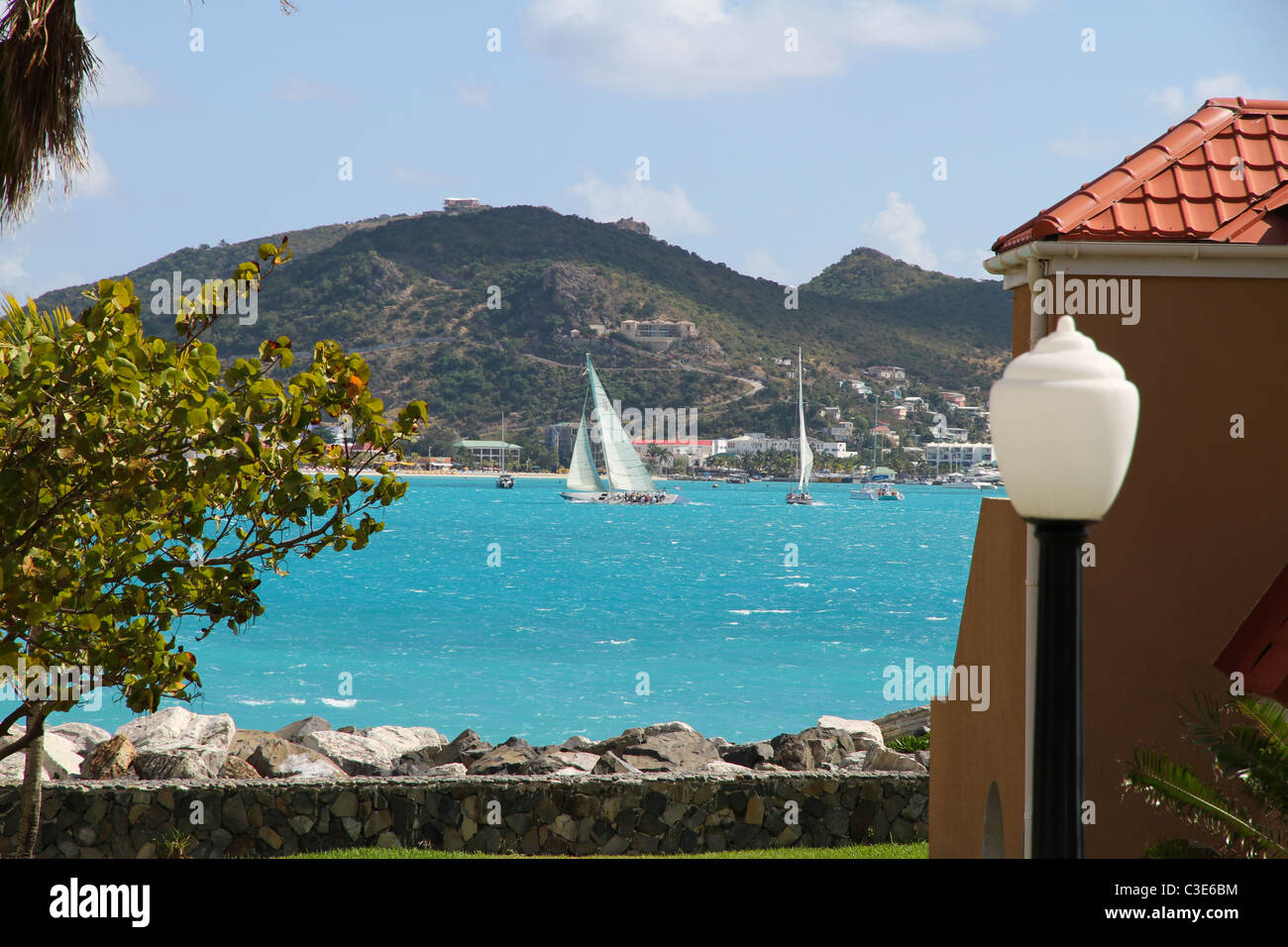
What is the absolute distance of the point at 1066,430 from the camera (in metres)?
2.75

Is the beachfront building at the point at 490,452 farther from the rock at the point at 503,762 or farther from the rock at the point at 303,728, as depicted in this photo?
the rock at the point at 503,762

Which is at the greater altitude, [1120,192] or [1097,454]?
[1120,192]

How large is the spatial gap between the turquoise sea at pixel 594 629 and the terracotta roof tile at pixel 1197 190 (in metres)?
30.4

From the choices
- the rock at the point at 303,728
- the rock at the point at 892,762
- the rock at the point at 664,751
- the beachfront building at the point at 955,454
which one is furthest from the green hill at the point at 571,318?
the rock at the point at 892,762

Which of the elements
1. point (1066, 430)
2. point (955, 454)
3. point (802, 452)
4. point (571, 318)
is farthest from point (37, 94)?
point (955, 454)

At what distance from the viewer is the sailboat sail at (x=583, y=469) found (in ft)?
315

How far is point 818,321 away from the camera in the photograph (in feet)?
359

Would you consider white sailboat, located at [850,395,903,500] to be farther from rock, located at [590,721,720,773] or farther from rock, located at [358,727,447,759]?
rock, located at [590,721,720,773]

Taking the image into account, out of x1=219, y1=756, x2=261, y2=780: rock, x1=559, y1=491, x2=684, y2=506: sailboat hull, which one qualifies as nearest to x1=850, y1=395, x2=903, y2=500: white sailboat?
x1=559, y1=491, x2=684, y2=506: sailboat hull
